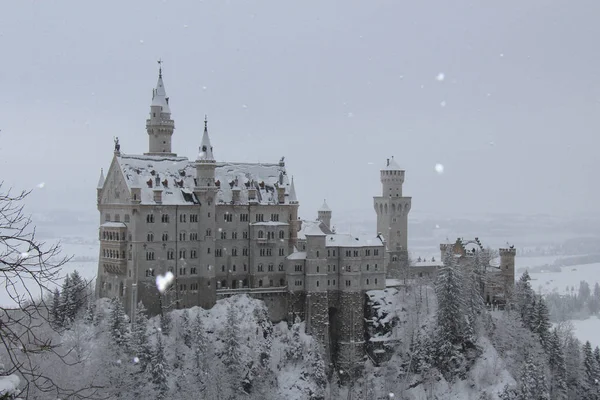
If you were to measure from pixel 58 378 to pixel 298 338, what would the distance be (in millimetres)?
38288

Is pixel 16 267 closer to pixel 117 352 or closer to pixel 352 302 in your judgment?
pixel 117 352

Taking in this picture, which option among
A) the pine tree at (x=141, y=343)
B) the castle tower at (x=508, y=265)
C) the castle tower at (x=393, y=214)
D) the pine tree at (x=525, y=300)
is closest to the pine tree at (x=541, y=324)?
the pine tree at (x=525, y=300)

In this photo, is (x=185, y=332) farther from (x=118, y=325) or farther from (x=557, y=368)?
(x=557, y=368)

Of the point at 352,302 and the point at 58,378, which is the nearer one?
the point at 58,378

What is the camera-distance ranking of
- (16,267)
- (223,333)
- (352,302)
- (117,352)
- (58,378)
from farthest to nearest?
1. (352,302)
2. (223,333)
3. (117,352)
4. (58,378)
5. (16,267)

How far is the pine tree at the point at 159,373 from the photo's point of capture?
7875cm

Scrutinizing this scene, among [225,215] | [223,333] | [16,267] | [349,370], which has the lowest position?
[349,370]

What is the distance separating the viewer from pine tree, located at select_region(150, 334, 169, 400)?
258 feet

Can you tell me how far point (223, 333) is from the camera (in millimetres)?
88062

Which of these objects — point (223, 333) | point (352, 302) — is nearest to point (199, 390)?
point (223, 333)

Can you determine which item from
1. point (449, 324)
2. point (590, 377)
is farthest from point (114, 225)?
point (590, 377)

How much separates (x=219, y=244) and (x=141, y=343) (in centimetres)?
2025

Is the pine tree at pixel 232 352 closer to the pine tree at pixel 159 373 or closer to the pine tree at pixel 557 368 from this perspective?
the pine tree at pixel 159 373

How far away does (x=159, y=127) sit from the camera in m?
102
